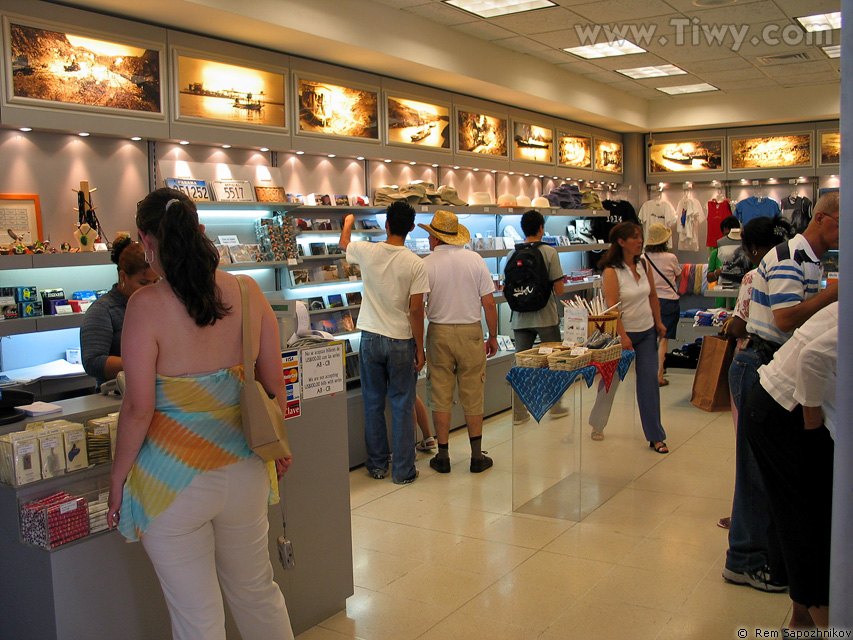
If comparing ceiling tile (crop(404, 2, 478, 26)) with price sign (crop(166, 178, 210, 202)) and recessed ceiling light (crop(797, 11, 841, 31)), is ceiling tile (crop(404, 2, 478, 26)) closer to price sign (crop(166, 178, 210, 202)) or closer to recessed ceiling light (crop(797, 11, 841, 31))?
price sign (crop(166, 178, 210, 202))

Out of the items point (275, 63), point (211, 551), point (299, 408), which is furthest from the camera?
point (275, 63)

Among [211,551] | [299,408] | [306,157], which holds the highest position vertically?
[306,157]

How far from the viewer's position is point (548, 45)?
7797 mm

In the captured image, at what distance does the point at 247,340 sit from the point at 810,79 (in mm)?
10188

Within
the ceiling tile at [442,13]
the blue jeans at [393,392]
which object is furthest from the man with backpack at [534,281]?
the ceiling tile at [442,13]

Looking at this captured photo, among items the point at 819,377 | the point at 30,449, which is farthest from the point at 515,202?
the point at 30,449

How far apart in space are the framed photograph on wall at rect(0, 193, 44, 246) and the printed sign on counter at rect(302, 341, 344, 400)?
229 centimetres

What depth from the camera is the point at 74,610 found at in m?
2.43

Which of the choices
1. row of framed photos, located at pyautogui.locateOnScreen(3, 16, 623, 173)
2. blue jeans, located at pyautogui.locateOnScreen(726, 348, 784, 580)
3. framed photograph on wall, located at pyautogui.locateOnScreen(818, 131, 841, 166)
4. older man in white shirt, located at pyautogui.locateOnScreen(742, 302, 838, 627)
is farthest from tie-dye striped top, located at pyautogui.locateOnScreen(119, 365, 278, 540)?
framed photograph on wall, located at pyautogui.locateOnScreen(818, 131, 841, 166)

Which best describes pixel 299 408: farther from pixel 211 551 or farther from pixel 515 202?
pixel 515 202

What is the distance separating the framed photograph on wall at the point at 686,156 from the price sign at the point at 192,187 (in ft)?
29.7

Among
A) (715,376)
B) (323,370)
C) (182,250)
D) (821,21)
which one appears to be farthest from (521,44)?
(182,250)

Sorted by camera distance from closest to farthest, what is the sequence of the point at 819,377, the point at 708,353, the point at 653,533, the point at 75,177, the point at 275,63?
the point at 819,377 < the point at 708,353 < the point at 653,533 < the point at 75,177 < the point at 275,63

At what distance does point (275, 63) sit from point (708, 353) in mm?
3827
